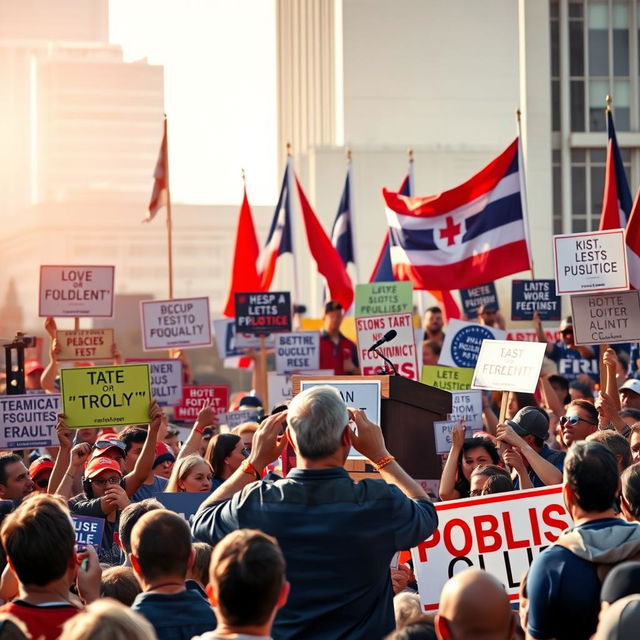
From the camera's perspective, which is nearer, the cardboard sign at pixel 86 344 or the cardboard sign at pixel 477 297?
the cardboard sign at pixel 86 344

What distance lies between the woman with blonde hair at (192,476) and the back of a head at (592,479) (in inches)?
125

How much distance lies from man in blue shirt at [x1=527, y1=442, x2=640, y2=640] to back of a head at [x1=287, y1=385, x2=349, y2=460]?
0.77 metres

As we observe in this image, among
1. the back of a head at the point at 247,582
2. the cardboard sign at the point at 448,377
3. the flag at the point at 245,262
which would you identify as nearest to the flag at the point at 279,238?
the flag at the point at 245,262

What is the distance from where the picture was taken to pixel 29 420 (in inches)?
384

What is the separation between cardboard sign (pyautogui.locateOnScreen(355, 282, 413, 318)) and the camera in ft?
48.1

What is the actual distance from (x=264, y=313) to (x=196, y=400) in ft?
6.62

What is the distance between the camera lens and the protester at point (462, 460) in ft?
25.3

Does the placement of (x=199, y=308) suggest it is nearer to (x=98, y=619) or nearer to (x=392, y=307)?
(x=392, y=307)

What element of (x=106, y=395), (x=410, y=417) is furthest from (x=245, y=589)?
(x=106, y=395)

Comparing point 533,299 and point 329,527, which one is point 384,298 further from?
point 329,527

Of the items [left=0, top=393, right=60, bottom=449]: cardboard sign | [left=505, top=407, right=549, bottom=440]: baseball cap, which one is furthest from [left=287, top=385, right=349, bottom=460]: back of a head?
[left=0, top=393, right=60, bottom=449]: cardboard sign

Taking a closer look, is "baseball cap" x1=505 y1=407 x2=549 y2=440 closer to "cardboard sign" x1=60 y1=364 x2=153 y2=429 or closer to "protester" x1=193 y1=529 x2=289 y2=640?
"cardboard sign" x1=60 y1=364 x2=153 y2=429

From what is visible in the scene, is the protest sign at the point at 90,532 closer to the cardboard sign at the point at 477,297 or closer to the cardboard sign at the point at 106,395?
the cardboard sign at the point at 106,395

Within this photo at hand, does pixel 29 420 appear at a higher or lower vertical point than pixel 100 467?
higher
